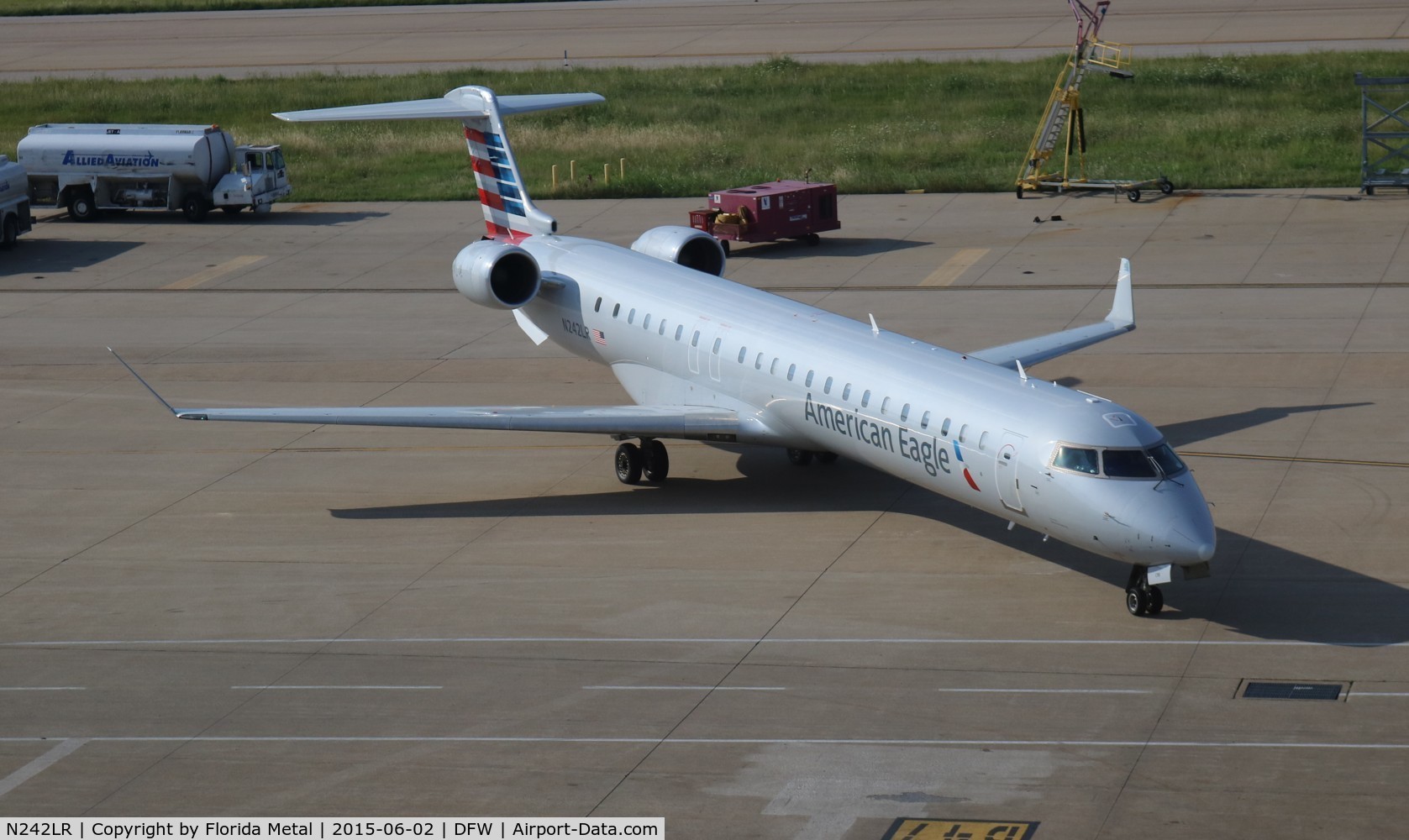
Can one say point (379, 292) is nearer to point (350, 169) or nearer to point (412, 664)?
point (350, 169)

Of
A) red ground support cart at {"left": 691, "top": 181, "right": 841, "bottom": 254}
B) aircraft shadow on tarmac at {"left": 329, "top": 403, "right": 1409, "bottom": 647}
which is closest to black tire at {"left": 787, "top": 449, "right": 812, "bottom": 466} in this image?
aircraft shadow on tarmac at {"left": 329, "top": 403, "right": 1409, "bottom": 647}

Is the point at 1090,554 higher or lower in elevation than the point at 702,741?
lower

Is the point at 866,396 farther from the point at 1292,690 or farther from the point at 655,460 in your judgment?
the point at 1292,690

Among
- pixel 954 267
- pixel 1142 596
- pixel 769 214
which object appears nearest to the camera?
pixel 1142 596

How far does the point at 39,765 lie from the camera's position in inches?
714

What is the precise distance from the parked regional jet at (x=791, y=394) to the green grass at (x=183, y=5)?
234 ft

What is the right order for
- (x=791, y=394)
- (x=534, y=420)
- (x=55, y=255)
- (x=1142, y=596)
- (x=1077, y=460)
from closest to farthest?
1. (x=1077, y=460)
2. (x=1142, y=596)
3. (x=791, y=394)
4. (x=534, y=420)
5. (x=55, y=255)

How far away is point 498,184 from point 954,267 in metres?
14.0

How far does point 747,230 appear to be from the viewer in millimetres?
46000

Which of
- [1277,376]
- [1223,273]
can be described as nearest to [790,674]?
[1277,376]

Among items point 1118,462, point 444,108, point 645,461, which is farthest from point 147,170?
point 1118,462

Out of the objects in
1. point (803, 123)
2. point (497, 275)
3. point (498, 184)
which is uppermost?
point (498, 184)

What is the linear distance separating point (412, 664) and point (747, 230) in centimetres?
2708

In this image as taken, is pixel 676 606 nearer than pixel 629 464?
Yes
